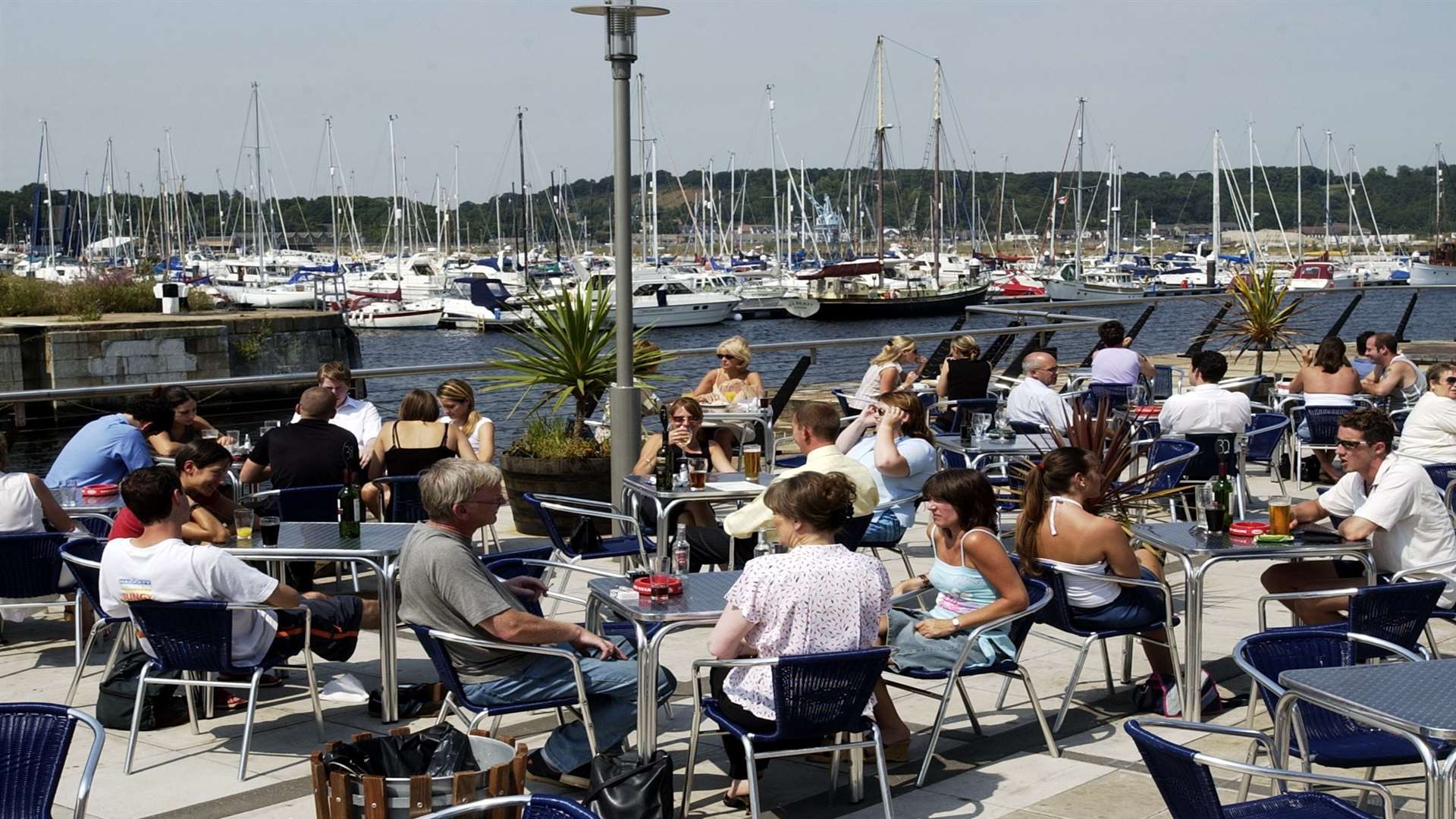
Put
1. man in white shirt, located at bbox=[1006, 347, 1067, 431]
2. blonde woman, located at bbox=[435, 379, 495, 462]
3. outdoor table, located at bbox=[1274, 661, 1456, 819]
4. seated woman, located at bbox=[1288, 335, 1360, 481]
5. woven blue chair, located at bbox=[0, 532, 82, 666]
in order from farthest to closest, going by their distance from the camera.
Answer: seated woman, located at bbox=[1288, 335, 1360, 481]
man in white shirt, located at bbox=[1006, 347, 1067, 431]
blonde woman, located at bbox=[435, 379, 495, 462]
woven blue chair, located at bbox=[0, 532, 82, 666]
outdoor table, located at bbox=[1274, 661, 1456, 819]

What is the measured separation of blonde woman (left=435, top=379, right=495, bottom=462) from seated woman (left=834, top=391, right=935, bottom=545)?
84.0 inches

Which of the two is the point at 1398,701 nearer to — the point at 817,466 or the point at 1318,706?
the point at 1318,706

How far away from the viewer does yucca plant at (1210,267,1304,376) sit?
14.8 metres

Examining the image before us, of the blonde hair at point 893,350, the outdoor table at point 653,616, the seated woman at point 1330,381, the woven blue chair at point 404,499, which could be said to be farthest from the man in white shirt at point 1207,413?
the outdoor table at point 653,616

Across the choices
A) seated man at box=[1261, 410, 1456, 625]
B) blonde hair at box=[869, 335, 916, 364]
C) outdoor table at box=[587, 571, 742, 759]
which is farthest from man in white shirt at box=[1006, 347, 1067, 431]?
outdoor table at box=[587, 571, 742, 759]

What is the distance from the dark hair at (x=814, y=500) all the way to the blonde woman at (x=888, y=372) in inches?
226

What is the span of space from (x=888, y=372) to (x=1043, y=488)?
190 inches

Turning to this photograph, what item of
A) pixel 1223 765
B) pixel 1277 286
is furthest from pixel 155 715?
pixel 1277 286

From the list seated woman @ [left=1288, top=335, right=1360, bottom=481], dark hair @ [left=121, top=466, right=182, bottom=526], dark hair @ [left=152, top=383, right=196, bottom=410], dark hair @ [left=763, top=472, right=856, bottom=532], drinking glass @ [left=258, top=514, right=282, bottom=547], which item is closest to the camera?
dark hair @ [left=763, top=472, right=856, bottom=532]

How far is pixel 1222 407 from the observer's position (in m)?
9.28

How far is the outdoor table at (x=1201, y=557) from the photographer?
5617 mm

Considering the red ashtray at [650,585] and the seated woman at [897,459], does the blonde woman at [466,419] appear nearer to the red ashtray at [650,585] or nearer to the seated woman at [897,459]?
the seated woman at [897,459]

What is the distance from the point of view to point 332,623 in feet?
19.2

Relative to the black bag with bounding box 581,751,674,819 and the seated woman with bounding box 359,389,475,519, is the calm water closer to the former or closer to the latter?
the seated woman with bounding box 359,389,475,519
